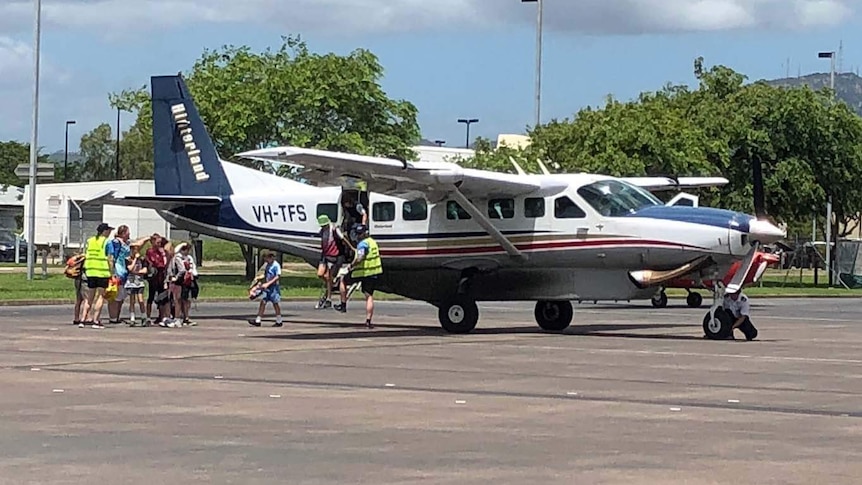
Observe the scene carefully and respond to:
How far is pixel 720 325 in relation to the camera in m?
23.0

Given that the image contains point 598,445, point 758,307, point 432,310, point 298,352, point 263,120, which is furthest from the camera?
point 263,120

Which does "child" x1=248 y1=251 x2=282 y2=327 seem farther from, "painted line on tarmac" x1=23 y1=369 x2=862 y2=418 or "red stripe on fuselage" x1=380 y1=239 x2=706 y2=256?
"painted line on tarmac" x1=23 y1=369 x2=862 y2=418

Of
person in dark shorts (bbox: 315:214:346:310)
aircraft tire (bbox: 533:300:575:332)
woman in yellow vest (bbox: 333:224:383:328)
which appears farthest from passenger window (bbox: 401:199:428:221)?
aircraft tire (bbox: 533:300:575:332)

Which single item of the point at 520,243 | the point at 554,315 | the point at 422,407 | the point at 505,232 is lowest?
the point at 422,407

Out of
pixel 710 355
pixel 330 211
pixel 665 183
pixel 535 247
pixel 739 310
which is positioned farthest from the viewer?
pixel 665 183

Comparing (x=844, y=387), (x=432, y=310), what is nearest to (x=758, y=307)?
(x=432, y=310)

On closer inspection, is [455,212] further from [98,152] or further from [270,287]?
[98,152]

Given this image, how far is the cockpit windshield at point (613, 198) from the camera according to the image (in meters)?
23.8

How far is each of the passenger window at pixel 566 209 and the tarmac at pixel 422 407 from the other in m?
1.95

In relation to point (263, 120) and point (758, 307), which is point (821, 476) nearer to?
point (758, 307)

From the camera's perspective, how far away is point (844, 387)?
15836 mm

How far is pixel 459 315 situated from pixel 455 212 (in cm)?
176

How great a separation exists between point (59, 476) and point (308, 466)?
162 cm

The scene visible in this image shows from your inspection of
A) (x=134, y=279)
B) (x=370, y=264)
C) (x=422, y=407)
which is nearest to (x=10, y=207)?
→ (x=134, y=279)
